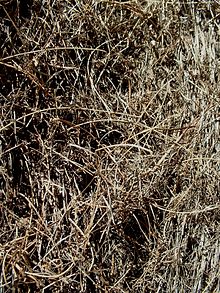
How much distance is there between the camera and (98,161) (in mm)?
1317

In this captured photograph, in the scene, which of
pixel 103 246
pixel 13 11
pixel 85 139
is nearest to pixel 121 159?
pixel 85 139

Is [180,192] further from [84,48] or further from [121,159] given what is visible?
[84,48]

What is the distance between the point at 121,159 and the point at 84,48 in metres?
0.29

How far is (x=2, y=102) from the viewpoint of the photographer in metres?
1.31

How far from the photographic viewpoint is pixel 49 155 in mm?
1317

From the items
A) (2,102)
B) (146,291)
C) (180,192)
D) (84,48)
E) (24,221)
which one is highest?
(84,48)

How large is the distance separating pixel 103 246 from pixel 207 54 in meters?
0.56

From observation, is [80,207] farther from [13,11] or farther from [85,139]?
[13,11]

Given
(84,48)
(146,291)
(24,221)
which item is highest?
(84,48)

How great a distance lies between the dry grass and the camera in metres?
1.29

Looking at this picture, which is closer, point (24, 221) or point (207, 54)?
point (24, 221)

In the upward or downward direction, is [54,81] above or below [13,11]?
below

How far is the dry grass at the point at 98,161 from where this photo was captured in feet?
4.24

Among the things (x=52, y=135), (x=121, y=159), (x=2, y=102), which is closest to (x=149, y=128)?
(x=121, y=159)
